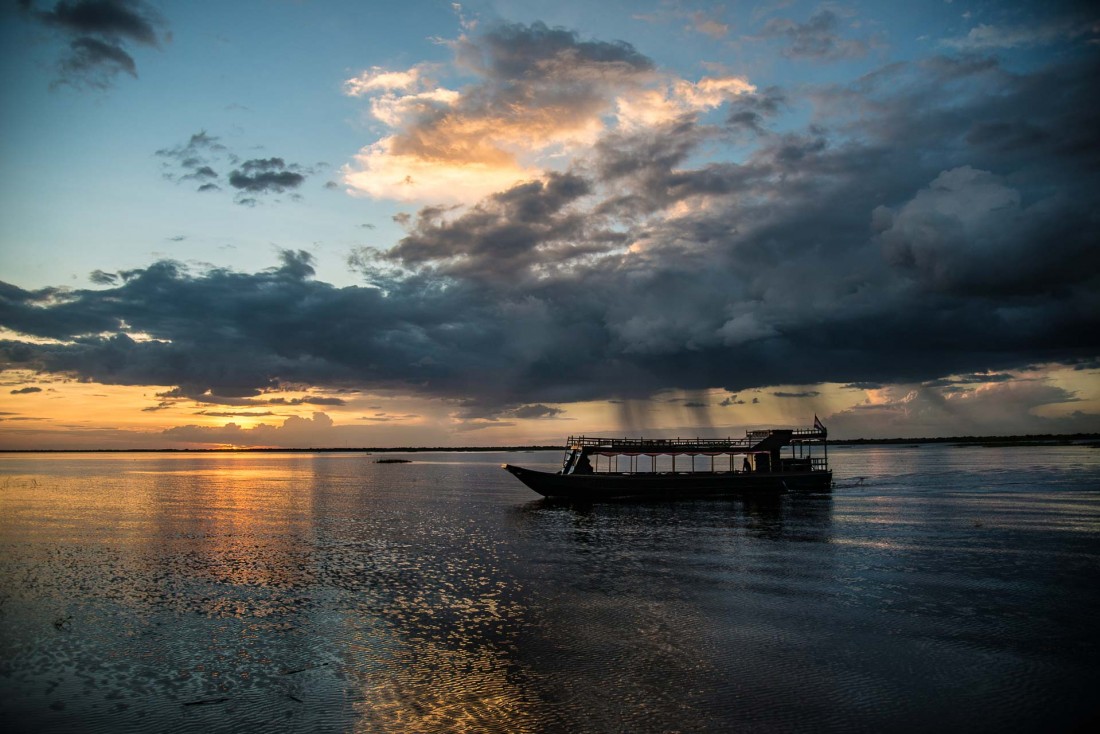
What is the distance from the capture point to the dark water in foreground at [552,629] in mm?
14906

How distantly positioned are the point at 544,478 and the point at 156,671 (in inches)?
2047

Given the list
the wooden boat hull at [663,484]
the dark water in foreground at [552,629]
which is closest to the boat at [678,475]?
the wooden boat hull at [663,484]

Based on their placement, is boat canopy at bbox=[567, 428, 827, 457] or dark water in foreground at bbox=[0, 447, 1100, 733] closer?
dark water in foreground at bbox=[0, 447, 1100, 733]

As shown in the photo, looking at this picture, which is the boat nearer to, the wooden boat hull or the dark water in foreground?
the wooden boat hull

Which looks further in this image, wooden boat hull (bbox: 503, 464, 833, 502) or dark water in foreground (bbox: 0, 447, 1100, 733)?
wooden boat hull (bbox: 503, 464, 833, 502)

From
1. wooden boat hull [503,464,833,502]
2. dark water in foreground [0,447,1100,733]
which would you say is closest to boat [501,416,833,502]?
wooden boat hull [503,464,833,502]

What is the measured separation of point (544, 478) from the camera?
68562 millimetres

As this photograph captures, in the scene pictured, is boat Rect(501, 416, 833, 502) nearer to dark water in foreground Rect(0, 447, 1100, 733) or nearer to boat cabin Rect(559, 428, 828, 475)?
boat cabin Rect(559, 428, 828, 475)

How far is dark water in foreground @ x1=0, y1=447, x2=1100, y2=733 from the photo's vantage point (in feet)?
48.9

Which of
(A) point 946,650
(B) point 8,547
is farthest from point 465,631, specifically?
(B) point 8,547

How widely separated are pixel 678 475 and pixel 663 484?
2.39 meters

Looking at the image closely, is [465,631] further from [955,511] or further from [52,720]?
[955,511]

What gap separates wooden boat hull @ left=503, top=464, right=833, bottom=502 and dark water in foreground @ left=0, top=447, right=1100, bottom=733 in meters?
21.6

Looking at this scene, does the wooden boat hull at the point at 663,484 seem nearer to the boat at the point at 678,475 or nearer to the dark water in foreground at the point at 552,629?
the boat at the point at 678,475
